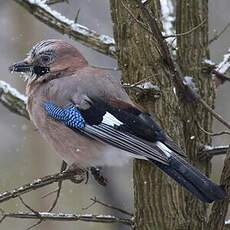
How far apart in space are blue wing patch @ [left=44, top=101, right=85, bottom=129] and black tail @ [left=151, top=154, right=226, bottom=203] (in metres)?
0.49

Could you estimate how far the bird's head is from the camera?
14.8 feet

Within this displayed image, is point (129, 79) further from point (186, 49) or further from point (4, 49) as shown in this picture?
point (4, 49)

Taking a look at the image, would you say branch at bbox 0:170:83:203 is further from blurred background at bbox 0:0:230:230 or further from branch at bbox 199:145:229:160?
blurred background at bbox 0:0:230:230

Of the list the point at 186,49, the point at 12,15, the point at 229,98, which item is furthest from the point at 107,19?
the point at 186,49

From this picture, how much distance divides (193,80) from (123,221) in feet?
2.94

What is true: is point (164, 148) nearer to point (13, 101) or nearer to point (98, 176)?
point (98, 176)

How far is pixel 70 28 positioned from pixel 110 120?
880mm

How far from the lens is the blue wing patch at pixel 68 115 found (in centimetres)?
420

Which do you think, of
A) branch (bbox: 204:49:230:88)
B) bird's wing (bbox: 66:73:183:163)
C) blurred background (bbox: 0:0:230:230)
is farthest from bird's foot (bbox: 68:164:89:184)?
blurred background (bbox: 0:0:230:230)

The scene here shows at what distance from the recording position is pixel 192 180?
3785mm

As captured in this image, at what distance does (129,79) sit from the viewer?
4180 mm

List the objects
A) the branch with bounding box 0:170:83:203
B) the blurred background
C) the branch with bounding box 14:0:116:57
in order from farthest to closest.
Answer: the blurred background → the branch with bounding box 14:0:116:57 → the branch with bounding box 0:170:83:203

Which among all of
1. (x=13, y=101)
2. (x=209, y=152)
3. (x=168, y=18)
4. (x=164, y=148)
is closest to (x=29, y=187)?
(x=164, y=148)

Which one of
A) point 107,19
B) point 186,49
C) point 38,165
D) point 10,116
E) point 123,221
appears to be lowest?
point 123,221
